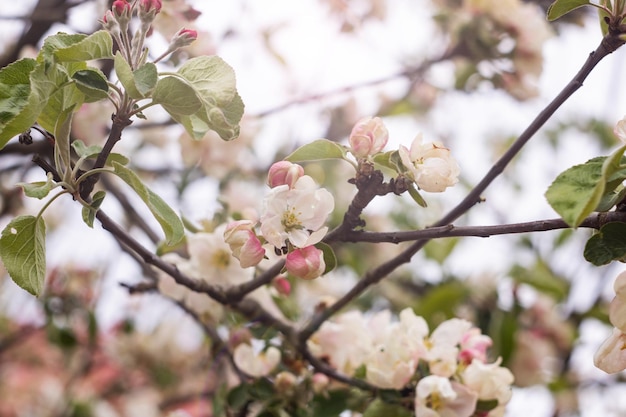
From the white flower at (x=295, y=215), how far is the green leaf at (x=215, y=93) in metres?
0.07

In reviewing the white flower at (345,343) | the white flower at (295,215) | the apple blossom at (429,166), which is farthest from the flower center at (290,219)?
the white flower at (345,343)

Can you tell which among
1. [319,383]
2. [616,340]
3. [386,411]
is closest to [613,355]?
[616,340]

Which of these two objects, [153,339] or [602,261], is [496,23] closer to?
[602,261]

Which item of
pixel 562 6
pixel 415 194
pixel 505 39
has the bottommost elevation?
pixel 415 194

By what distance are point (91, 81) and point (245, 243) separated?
0.59 feet

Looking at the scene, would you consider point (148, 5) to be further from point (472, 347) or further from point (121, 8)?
point (472, 347)

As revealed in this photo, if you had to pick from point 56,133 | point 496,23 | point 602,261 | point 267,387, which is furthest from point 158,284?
point 496,23

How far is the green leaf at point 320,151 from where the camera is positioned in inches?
22.0

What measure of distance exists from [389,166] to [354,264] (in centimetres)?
110

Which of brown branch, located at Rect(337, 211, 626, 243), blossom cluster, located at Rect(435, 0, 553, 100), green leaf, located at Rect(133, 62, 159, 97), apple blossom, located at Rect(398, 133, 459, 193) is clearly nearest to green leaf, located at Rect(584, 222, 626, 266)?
brown branch, located at Rect(337, 211, 626, 243)

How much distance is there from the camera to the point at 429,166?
21.6 inches

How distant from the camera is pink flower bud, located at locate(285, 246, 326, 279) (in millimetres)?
534

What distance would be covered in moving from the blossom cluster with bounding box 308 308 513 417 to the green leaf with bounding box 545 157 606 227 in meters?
0.28

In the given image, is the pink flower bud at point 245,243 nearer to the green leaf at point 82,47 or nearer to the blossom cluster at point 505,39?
the green leaf at point 82,47
